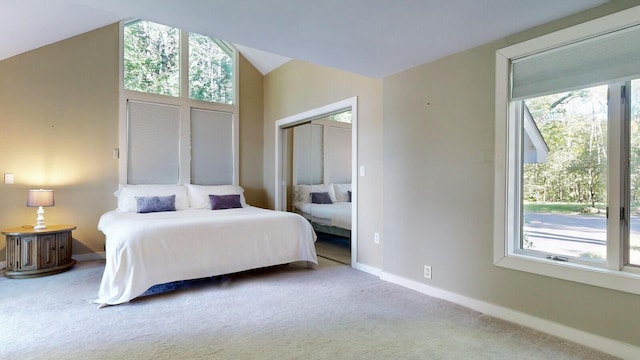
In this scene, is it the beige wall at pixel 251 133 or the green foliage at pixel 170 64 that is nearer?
the green foliage at pixel 170 64

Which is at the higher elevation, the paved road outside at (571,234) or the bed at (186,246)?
the paved road outside at (571,234)

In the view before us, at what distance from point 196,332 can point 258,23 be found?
7.05ft

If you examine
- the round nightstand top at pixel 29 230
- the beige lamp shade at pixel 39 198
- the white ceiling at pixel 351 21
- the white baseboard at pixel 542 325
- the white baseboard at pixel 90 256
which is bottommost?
the white baseboard at pixel 90 256

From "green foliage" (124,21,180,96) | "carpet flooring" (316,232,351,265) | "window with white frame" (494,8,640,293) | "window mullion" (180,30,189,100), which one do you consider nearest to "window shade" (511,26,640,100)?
"window with white frame" (494,8,640,293)

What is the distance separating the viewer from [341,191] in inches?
193

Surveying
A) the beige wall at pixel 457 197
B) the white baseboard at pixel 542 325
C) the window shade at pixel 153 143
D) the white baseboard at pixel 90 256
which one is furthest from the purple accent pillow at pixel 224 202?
the white baseboard at pixel 542 325

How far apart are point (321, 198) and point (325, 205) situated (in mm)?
136

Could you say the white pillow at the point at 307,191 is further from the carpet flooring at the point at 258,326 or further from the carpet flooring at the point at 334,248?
the carpet flooring at the point at 258,326

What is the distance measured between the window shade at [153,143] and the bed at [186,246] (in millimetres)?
566

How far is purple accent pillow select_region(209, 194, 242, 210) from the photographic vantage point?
4.60 metres

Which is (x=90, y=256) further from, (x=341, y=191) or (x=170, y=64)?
(x=341, y=191)

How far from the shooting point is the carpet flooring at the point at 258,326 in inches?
76.5

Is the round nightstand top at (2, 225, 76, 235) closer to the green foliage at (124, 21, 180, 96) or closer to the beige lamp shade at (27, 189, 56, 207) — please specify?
the beige lamp shade at (27, 189, 56, 207)

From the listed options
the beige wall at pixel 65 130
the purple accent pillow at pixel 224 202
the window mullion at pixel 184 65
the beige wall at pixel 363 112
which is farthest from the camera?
the window mullion at pixel 184 65
